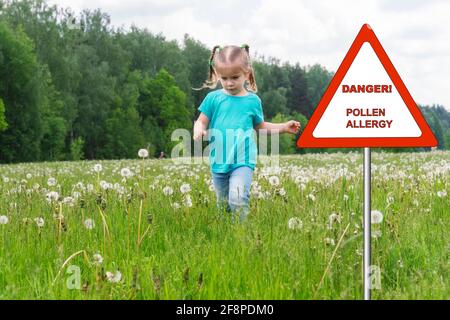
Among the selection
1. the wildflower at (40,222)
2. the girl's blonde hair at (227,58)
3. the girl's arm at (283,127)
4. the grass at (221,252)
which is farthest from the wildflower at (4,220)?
the girl's arm at (283,127)

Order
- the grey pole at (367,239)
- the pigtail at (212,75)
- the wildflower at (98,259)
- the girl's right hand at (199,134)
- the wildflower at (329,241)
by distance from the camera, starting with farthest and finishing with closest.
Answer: the pigtail at (212,75)
the girl's right hand at (199,134)
the wildflower at (329,241)
the wildflower at (98,259)
the grey pole at (367,239)

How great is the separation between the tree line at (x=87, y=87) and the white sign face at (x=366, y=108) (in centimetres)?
5412

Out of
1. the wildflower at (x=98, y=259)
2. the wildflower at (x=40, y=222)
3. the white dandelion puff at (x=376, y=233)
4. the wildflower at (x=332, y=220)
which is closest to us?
the wildflower at (x=98, y=259)

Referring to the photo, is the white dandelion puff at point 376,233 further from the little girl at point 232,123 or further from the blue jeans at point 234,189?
the little girl at point 232,123

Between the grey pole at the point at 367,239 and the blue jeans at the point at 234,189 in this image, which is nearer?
the grey pole at the point at 367,239

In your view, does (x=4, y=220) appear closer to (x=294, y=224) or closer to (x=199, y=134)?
(x=199, y=134)

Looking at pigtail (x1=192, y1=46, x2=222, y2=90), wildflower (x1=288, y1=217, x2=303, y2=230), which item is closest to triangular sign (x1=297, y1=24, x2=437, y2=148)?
wildflower (x1=288, y1=217, x2=303, y2=230)

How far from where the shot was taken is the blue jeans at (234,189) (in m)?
6.40

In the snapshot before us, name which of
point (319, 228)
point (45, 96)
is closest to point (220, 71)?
point (319, 228)

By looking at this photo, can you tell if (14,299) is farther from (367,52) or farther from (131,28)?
(131,28)

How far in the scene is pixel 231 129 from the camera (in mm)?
6918

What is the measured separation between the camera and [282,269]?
4152 mm

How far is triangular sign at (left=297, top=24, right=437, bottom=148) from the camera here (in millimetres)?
3648

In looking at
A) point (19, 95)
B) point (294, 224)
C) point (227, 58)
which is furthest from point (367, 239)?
point (19, 95)
